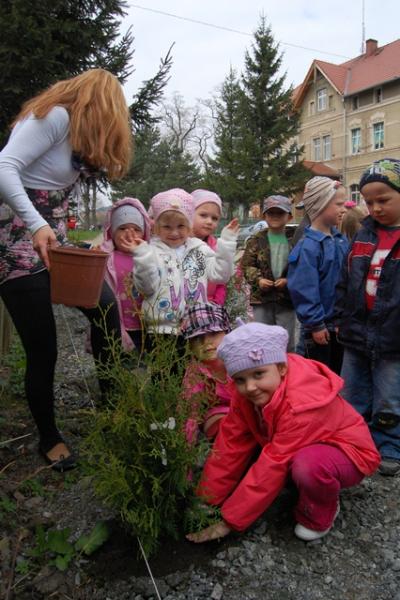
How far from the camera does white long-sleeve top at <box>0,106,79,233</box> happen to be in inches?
78.0

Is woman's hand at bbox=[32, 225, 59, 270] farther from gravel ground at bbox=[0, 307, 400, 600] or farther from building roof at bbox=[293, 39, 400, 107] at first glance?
building roof at bbox=[293, 39, 400, 107]

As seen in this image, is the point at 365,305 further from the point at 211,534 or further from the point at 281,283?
the point at 211,534

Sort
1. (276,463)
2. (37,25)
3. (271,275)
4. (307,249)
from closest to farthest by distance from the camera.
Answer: (276,463)
(307,249)
(271,275)
(37,25)

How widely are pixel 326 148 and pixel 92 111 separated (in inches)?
1598

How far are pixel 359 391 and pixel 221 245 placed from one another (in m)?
1.17

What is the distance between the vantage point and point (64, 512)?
2.12m

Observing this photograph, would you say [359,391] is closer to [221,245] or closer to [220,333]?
[220,333]

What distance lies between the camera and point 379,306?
2.69 m

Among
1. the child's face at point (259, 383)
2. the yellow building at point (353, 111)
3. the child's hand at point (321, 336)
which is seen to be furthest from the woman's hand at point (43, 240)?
the yellow building at point (353, 111)

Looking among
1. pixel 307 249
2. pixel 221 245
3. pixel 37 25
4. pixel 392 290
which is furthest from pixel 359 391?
pixel 37 25

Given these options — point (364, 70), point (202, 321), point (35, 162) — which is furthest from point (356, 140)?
point (35, 162)

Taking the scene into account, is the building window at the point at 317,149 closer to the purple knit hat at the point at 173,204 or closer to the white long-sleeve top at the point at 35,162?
the purple knit hat at the point at 173,204

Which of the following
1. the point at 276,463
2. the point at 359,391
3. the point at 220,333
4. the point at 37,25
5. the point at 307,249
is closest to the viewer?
the point at 276,463

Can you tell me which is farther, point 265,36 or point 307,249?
point 265,36
